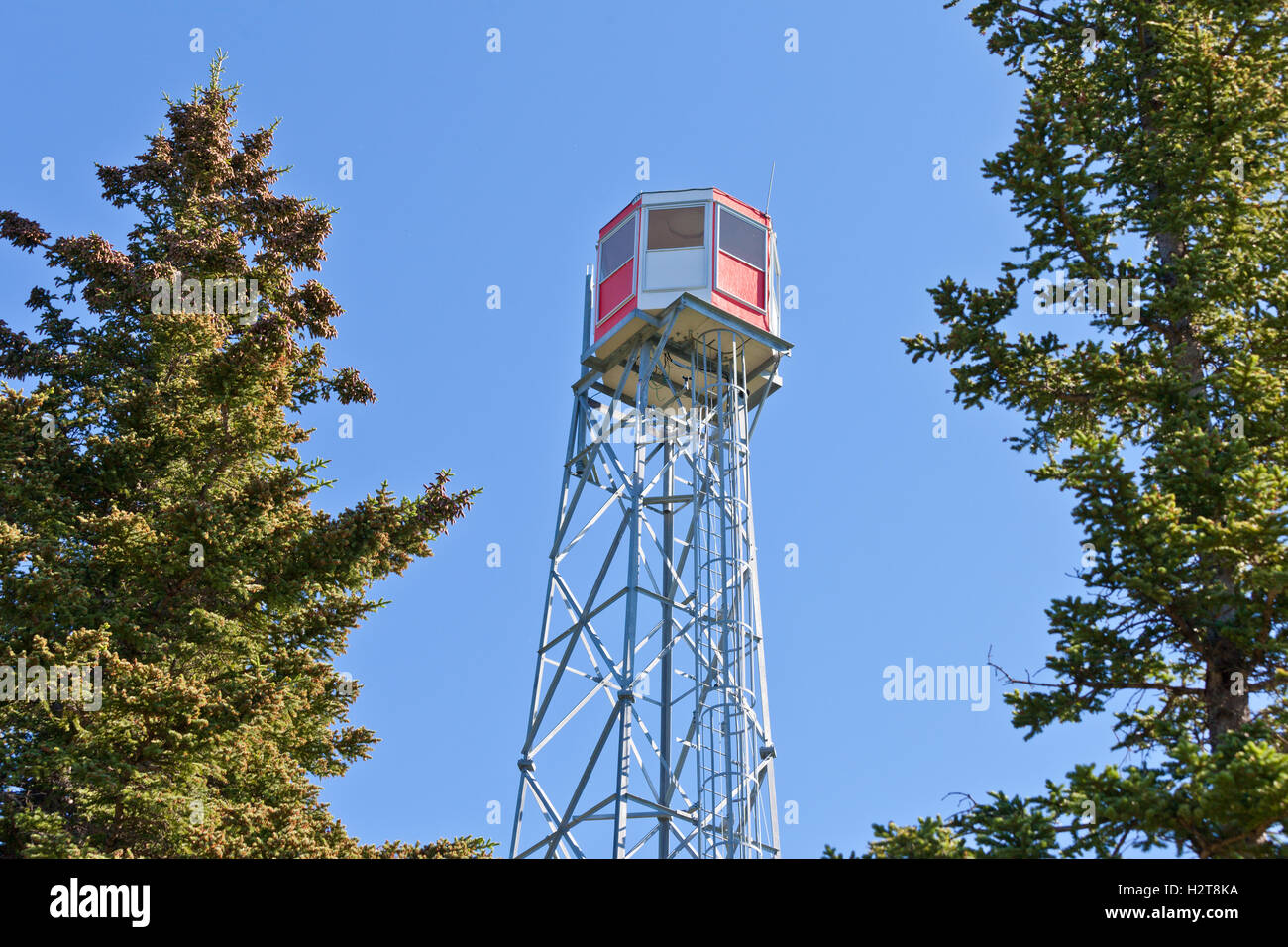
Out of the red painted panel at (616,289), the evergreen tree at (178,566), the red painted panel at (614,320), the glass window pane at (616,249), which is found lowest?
the evergreen tree at (178,566)

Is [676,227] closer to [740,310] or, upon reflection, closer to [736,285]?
[736,285]

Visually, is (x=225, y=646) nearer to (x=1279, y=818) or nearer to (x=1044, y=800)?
(x=1044, y=800)

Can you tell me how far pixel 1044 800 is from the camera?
9.11 meters

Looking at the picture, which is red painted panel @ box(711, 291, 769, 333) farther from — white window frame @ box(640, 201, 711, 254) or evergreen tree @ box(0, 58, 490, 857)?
evergreen tree @ box(0, 58, 490, 857)

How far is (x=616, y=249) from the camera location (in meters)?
21.1

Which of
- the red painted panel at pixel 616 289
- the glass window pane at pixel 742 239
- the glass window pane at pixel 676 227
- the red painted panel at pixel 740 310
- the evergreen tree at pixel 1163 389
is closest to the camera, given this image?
the evergreen tree at pixel 1163 389

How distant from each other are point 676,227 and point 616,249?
1.04 metres

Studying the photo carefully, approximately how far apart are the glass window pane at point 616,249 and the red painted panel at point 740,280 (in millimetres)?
1456

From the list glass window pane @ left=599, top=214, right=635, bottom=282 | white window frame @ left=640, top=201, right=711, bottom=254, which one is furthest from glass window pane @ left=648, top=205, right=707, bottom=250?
glass window pane @ left=599, top=214, right=635, bottom=282

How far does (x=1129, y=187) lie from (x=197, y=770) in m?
10.3

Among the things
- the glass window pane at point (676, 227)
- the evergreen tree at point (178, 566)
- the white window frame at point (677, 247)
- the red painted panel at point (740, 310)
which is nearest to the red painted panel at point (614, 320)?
the white window frame at point (677, 247)

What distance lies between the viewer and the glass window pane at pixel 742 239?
20750 millimetres

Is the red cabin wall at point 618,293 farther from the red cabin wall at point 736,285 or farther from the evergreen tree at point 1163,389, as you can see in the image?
the evergreen tree at point 1163,389
